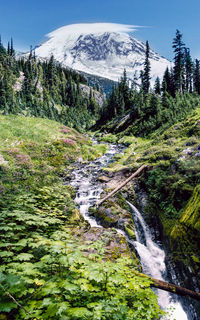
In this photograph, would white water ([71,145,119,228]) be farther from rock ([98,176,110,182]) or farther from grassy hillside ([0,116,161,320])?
grassy hillside ([0,116,161,320])

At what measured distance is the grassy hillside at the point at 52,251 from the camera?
264 cm

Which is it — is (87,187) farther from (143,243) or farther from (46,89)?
(46,89)

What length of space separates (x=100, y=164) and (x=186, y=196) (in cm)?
1356

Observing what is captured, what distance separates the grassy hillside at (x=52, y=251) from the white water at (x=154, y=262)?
1573 millimetres

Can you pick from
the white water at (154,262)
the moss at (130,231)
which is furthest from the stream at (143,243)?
the moss at (130,231)

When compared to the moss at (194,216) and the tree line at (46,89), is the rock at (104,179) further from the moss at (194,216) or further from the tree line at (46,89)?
the tree line at (46,89)

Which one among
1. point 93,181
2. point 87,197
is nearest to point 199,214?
point 87,197

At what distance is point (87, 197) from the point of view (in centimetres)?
1329

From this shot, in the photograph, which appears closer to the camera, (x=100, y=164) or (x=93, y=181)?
(x=93, y=181)

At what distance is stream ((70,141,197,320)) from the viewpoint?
21.8ft

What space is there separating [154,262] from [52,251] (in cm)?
669

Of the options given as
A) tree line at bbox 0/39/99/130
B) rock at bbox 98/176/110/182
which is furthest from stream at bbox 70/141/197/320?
tree line at bbox 0/39/99/130

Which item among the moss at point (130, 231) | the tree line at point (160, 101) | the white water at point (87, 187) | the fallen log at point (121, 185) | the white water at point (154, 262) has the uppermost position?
the tree line at point (160, 101)

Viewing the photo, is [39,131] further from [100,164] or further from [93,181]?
[93,181]
